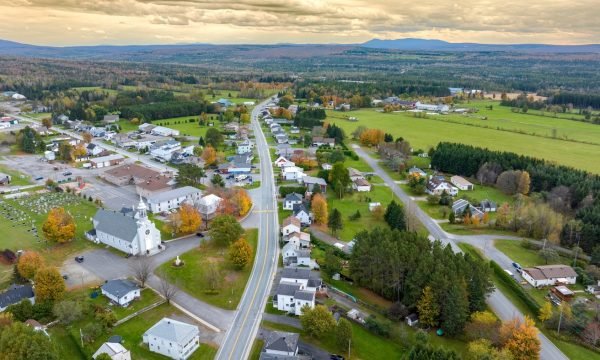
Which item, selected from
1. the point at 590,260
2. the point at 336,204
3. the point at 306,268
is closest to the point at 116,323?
the point at 306,268

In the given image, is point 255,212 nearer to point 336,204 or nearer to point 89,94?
point 336,204

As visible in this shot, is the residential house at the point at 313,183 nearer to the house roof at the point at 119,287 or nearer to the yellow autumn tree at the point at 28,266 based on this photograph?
the house roof at the point at 119,287

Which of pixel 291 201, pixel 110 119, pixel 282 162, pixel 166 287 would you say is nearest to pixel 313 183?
pixel 291 201

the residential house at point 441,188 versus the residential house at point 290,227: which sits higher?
the residential house at point 441,188

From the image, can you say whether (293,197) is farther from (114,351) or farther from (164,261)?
(114,351)

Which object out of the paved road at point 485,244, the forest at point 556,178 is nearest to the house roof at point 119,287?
the paved road at point 485,244

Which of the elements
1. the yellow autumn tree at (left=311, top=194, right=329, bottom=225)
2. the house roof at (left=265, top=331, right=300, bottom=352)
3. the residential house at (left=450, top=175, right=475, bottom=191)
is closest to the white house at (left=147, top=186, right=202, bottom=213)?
the yellow autumn tree at (left=311, top=194, right=329, bottom=225)
